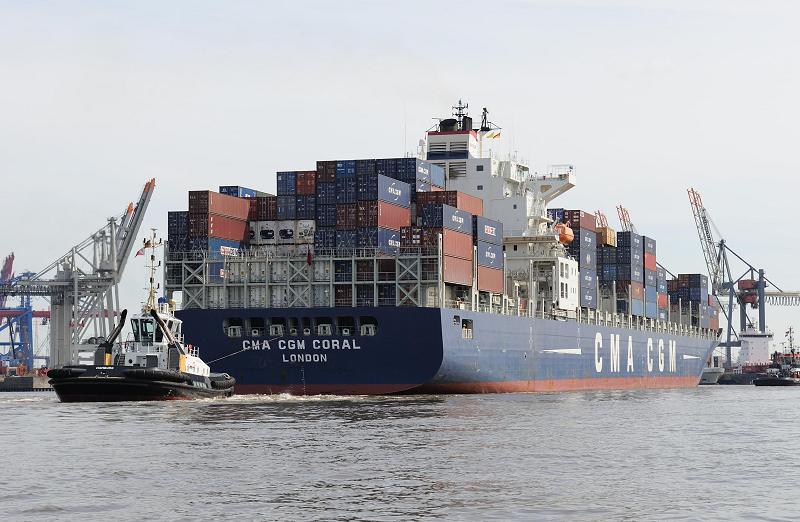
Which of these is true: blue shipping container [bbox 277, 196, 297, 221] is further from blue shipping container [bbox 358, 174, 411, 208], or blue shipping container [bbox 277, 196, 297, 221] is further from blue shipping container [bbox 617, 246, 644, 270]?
blue shipping container [bbox 617, 246, 644, 270]

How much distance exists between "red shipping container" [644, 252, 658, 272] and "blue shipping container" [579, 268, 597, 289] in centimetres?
1176

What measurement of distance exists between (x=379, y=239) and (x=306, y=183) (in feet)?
17.3

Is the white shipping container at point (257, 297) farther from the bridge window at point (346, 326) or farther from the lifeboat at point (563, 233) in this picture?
the lifeboat at point (563, 233)

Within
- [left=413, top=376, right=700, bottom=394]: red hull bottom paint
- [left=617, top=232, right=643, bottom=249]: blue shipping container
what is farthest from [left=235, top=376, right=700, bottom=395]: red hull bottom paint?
[left=617, top=232, right=643, bottom=249]: blue shipping container

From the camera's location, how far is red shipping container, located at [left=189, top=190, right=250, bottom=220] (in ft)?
193

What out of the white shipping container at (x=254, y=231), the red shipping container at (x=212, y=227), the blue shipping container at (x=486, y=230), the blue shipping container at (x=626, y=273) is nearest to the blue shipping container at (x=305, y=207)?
the white shipping container at (x=254, y=231)

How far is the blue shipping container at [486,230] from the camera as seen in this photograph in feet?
215

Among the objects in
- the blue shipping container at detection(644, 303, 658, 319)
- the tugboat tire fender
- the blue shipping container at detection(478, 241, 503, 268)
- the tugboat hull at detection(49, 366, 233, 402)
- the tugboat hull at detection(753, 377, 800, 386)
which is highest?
the blue shipping container at detection(478, 241, 503, 268)

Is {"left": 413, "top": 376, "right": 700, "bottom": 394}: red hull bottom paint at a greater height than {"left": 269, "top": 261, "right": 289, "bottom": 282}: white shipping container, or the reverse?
{"left": 269, "top": 261, "right": 289, "bottom": 282}: white shipping container

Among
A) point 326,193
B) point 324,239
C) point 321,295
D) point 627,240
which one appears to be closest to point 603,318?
point 627,240

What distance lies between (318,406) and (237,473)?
887 inches

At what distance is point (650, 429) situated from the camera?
40.1 metres

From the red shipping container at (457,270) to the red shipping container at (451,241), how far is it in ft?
0.84

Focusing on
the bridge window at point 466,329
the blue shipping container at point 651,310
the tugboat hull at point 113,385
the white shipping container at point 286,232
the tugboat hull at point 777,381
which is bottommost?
the tugboat hull at point 777,381
